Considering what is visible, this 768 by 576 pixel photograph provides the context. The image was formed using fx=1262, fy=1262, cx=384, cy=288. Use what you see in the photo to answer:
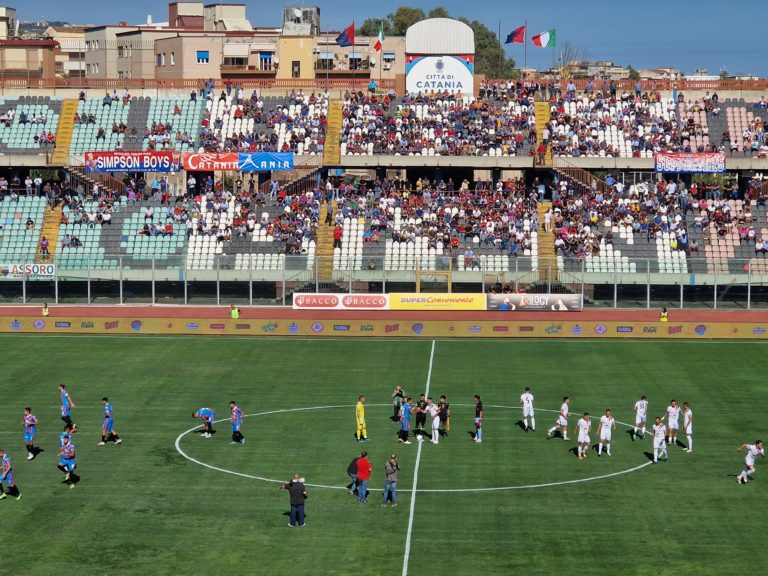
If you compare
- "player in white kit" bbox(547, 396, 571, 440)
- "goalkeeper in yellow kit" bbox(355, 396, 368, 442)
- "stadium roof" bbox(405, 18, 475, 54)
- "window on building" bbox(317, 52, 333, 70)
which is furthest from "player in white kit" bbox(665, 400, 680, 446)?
"window on building" bbox(317, 52, 333, 70)

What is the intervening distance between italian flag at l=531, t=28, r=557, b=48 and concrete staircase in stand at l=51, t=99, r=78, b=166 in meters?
34.1

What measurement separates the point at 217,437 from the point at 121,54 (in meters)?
110

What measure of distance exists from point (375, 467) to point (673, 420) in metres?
10.4

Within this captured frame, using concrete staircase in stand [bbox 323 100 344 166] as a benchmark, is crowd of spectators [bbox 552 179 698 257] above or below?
below

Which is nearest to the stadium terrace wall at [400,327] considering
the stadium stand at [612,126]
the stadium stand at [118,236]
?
the stadium stand at [118,236]

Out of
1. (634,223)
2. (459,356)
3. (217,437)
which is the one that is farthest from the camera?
(634,223)

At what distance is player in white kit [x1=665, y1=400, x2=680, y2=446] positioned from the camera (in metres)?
42.2

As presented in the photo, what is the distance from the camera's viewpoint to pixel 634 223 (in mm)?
73688

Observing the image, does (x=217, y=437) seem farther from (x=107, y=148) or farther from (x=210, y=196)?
(x=107, y=148)

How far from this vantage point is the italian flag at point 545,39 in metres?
94.2

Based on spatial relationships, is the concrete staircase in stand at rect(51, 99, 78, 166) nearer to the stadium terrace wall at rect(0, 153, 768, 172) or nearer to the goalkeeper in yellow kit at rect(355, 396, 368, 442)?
the stadium terrace wall at rect(0, 153, 768, 172)

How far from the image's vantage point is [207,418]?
43.2 m

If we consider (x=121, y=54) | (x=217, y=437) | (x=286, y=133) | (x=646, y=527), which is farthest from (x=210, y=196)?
(x=121, y=54)

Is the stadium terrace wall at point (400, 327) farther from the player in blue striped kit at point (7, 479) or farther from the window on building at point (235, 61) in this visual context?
the window on building at point (235, 61)
